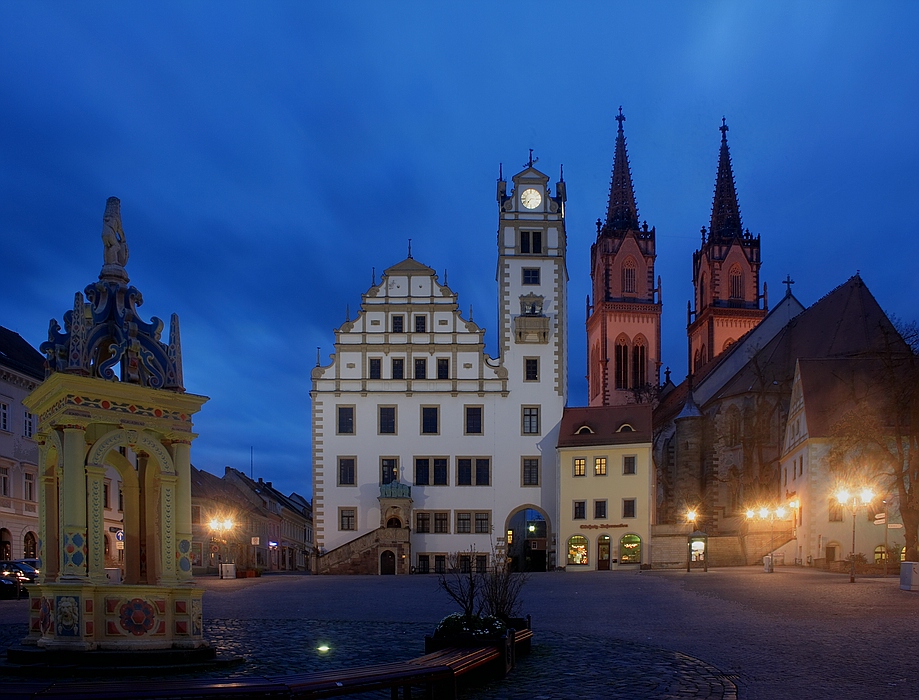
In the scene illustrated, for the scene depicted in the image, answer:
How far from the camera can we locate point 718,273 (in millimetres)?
90438

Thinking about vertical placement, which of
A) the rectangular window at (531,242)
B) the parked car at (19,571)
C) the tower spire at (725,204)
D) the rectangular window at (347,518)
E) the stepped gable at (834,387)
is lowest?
the rectangular window at (347,518)

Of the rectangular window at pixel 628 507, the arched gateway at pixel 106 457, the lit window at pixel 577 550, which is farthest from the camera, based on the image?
the lit window at pixel 577 550

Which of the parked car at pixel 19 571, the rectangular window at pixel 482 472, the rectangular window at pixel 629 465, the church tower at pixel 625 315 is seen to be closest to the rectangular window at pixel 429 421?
the rectangular window at pixel 482 472

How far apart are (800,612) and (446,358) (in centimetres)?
3210

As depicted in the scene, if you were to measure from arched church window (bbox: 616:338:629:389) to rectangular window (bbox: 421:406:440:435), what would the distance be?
45.4m

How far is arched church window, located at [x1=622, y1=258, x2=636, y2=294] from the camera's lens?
9250cm

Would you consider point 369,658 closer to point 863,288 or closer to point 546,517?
point 546,517

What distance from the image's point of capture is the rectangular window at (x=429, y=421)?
159ft

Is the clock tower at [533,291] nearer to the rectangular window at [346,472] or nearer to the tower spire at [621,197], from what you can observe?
the rectangular window at [346,472]

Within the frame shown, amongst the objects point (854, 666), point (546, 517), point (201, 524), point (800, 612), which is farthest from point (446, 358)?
point (854, 666)

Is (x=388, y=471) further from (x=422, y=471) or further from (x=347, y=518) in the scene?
(x=347, y=518)

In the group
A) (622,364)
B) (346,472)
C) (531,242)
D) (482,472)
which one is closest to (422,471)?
(482,472)

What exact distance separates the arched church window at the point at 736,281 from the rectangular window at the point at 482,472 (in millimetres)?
49177

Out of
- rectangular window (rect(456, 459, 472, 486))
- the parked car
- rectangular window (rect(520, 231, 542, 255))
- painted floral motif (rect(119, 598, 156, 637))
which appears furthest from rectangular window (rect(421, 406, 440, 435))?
painted floral motif (rect(119, 598, 156, 637))
